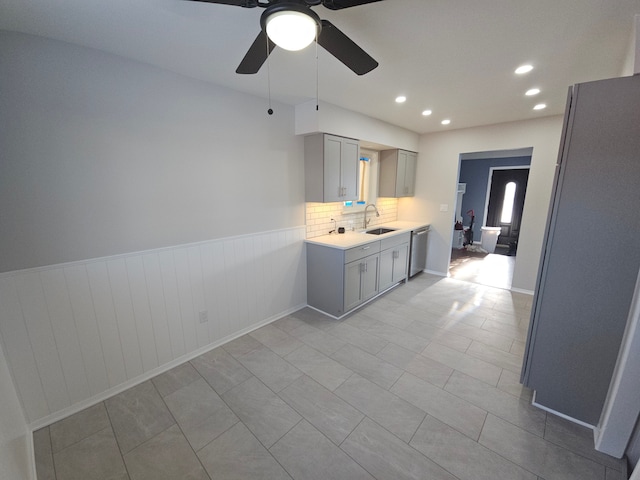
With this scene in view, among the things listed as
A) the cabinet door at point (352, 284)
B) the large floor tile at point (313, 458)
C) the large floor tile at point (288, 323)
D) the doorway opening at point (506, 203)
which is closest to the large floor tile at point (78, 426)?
the large floor tile at point (313, 458)

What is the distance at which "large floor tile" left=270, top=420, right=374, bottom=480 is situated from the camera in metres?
1.50

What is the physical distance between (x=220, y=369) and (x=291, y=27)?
2.60 meters

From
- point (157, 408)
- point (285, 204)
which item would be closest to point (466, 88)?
point (285, 204)

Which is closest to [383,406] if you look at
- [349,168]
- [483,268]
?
[349,168]

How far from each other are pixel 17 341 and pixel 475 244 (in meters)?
8.57

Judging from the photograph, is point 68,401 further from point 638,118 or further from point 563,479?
point 638,118

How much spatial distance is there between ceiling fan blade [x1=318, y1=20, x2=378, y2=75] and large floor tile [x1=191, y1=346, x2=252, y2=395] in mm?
2510

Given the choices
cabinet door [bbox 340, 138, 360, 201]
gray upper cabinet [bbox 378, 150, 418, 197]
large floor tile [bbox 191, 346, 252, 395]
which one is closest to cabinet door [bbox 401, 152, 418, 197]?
gray upper cabinet [bbox 378, 150, 418, 197]

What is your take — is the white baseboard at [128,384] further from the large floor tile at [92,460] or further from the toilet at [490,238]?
the toilet at [490,238]

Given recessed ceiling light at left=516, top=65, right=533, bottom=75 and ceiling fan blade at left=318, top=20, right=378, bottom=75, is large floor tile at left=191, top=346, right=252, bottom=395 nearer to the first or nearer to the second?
ceiling fan blade at left=318, top=20, right=378, bottom=75

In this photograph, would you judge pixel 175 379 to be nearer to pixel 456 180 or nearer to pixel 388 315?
pixel 388 315

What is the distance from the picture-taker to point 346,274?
3150 mm

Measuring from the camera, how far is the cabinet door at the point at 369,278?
347 cm

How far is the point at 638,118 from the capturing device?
143cm
